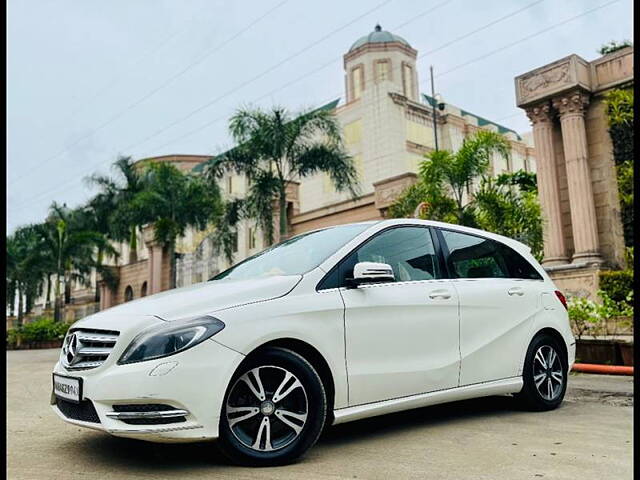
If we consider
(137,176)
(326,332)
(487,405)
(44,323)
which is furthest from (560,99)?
→ (137,176)

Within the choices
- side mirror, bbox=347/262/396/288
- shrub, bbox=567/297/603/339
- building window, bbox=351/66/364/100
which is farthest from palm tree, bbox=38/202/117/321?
side mirror, bbox=347/262/396/288

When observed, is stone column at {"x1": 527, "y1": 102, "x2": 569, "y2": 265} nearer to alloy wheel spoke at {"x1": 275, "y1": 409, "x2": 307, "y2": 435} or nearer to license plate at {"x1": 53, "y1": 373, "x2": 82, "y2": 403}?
alloy wheel spoke at {"x1": 275, "y1": 409, "x2": 307, "y2": 435}

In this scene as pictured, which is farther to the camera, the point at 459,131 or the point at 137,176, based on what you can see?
the point at 459,131

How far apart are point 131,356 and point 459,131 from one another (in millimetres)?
42814

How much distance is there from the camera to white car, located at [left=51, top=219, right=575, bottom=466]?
3.34m

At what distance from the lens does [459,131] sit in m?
43.9

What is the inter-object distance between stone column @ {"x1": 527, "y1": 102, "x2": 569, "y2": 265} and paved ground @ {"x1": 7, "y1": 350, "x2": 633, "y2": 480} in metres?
13.8

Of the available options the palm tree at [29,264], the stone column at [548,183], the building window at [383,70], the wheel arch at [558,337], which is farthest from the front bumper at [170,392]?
the building window at [383,70]

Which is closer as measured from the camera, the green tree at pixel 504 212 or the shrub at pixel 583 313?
the shrub at pixel 583 313

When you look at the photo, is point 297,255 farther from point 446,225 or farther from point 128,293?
point 128,293

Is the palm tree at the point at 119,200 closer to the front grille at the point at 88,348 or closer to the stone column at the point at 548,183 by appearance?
the stone column at the point at 548,183

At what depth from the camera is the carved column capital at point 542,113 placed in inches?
755

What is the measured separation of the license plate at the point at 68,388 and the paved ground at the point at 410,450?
40cm

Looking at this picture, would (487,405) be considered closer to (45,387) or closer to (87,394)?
(87,394)
